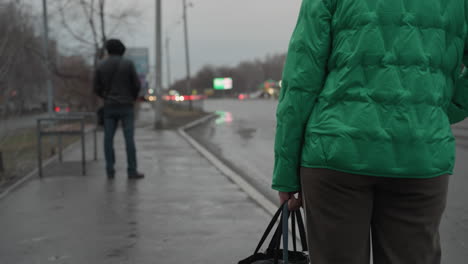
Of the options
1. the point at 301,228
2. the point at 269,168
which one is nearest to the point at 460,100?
the point at 301,228

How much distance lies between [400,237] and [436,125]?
43cm

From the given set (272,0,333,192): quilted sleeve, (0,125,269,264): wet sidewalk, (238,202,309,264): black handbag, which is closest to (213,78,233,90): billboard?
(0,125,269,264): wet sidewalk

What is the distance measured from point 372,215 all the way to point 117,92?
6.20m

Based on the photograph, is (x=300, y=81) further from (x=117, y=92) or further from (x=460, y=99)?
(x=117, y=92)

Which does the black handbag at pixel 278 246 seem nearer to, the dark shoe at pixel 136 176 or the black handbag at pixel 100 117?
the dark shoe at pixel 136 176

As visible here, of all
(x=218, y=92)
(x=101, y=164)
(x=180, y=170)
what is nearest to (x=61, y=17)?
(x=101, y=164)

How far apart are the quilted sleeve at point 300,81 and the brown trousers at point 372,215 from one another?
0.32 ft

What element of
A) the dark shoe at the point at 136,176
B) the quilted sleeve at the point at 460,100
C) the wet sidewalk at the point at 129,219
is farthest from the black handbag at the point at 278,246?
the dark shoe at the point at 136,176

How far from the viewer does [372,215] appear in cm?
213

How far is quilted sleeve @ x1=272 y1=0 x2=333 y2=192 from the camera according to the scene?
2.08m

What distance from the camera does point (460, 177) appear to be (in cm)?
461

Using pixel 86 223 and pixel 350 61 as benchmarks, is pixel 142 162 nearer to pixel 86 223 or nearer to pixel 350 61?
pixel 86 223

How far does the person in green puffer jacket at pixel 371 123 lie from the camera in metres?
1.98

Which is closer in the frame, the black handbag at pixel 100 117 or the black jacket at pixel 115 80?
the black jacket at pixel 115 80
